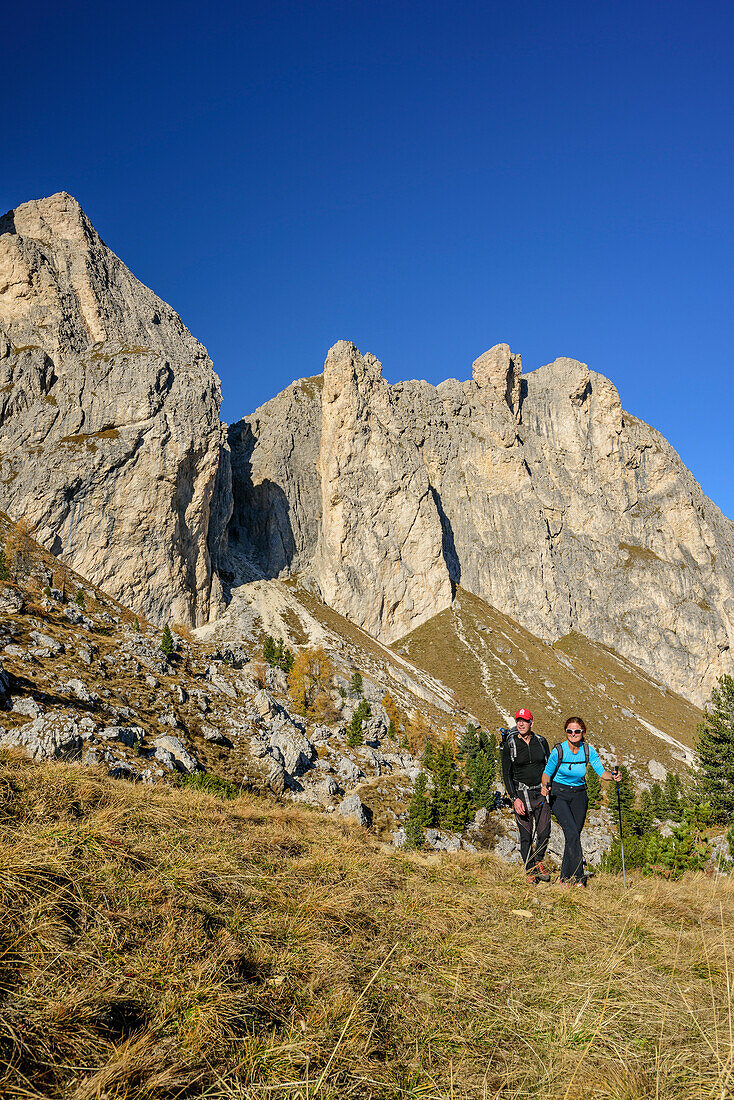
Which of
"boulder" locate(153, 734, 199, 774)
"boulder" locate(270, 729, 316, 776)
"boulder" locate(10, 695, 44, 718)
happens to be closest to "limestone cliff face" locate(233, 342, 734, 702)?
"boulder" locate(270, 729, 316, 776)

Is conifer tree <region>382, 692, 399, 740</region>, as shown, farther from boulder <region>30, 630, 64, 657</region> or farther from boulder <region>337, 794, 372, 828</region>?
boulder <region>30, 630, 64, 657</region>

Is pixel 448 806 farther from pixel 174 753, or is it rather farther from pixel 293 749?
pixel 174 753

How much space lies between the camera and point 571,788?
861 centimetres

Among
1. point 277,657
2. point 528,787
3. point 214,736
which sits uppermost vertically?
point 528,787

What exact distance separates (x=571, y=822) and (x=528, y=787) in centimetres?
87

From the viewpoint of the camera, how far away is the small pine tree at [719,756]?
87.8 ft

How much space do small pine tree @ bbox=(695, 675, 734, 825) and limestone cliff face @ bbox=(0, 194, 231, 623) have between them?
57.4 meters

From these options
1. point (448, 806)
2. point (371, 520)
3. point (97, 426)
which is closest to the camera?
point (448, 806)

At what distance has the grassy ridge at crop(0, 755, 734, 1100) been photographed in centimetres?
276

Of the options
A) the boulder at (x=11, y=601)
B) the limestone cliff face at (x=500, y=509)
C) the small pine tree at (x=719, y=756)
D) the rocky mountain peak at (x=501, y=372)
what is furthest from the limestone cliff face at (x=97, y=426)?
the rocky mountain peak at (x=501, y=372)

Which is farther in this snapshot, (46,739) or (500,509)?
(500,509)

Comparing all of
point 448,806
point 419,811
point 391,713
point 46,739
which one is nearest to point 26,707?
point 46,739

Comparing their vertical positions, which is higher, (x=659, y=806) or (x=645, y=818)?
(x=645, y=818)

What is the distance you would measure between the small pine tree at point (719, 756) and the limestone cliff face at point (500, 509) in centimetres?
7321
